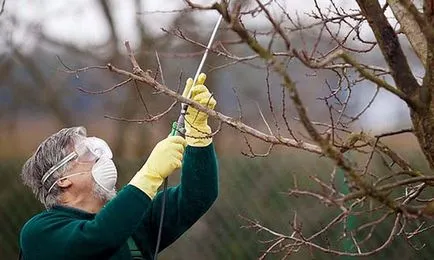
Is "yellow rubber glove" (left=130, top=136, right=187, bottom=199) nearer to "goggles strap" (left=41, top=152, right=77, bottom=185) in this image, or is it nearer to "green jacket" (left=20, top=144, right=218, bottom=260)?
"green jacket" (left=20, top=144, right=218, bottom=260)

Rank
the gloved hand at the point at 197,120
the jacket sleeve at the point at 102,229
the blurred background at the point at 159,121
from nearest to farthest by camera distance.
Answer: the jacket sleeve at the point at 102,229, the gloved hand at the point at 197,120, the blurred background at the point at 159,121

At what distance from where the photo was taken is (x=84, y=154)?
2.83 metres

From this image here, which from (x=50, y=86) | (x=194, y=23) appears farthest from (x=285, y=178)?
(x=50, y=86)

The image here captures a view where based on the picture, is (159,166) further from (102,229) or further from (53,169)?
(53,169)

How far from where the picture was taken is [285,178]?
5.87m

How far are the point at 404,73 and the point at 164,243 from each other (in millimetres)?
1224

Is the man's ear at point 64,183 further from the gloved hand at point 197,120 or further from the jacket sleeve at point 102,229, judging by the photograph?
the gloved hand at point 197,120

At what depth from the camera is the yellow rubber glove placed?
8.59 feet

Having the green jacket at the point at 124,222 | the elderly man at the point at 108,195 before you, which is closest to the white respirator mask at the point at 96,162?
the elderly man at the point at 108,195

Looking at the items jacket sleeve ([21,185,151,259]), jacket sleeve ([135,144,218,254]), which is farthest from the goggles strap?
jacket sleeve ([135,144,218,254])

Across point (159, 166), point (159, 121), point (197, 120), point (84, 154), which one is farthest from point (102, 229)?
point (159, 121)

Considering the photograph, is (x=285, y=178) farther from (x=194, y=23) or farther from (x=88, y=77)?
(x=88, y=77)

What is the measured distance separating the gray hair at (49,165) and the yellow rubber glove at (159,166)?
0.92 feet

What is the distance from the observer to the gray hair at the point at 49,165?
2.79 meters
